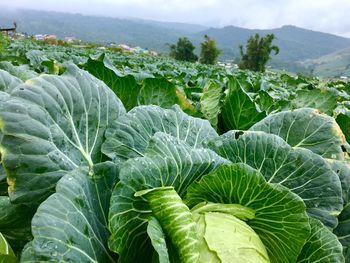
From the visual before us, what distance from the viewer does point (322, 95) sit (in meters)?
2.58

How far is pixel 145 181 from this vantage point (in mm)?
983

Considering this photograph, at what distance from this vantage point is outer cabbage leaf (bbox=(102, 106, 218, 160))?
45.5 inches

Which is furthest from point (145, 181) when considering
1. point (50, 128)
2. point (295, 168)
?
point (295, 168)

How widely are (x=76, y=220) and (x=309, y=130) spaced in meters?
0.97

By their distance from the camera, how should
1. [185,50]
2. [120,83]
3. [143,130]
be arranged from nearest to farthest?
[143,130] < [120,83] < [185,50]

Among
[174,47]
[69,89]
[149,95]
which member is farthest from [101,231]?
[174,47]

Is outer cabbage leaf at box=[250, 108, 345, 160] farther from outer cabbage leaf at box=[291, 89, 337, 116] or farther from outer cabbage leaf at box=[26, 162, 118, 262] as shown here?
outer cabbage leaf at box=[291, 89, 337, 116]

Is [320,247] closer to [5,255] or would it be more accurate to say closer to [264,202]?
[264,202]

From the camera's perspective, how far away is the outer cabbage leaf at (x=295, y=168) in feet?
4.03

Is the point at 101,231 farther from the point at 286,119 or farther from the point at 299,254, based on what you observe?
the point at 286,119

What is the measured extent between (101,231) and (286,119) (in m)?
0.87

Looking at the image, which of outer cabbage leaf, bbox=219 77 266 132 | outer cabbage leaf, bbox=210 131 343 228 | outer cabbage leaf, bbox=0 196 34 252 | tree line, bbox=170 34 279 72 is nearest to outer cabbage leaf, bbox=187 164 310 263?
outer cabbage leaf, bbox=210 131 343 228

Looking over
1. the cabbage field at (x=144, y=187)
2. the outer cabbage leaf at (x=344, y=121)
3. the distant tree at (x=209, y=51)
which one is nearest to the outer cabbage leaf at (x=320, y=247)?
the cabbage field at (x=144, y=187)

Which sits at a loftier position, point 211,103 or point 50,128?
point 50,128
